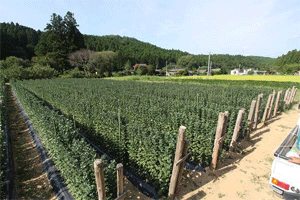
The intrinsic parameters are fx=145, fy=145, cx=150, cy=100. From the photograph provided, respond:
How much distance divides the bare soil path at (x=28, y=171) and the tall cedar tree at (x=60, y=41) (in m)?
55.4

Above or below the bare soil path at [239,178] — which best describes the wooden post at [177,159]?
above

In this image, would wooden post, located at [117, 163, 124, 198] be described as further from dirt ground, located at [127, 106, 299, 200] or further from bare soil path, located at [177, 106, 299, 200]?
bare soil path, located at [177, 106, 299, 200]

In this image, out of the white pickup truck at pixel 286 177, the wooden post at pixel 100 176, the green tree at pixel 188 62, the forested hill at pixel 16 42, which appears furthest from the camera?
the green tree at pixel 188 62

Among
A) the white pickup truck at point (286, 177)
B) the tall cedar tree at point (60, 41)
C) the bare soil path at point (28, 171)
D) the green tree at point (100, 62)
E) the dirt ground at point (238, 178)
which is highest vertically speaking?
the tall cedar tree at point (60, 41)

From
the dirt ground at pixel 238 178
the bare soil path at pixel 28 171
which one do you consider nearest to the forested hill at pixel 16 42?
the bare soil path at pixel 28 171

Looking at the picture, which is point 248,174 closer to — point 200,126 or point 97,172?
point 200,126

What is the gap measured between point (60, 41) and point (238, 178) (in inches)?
2750

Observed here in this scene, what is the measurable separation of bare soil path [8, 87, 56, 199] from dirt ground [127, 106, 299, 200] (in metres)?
2.48

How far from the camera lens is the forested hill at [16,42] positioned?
177 feet

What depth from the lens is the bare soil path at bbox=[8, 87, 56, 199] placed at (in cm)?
400

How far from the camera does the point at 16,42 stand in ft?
204

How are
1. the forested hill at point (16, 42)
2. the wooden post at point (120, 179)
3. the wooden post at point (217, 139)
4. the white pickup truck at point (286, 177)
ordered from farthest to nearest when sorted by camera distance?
the forested hill at point (16, 42), the wooden post at point (217, 139), the white pickup truck at point (286, 177), the wooden post at point (120, 179)

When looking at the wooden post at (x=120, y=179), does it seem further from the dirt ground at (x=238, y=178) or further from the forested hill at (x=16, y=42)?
the forested hill at (x=16, y=42)

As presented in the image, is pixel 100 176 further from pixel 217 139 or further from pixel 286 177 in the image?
pixel 286 177
